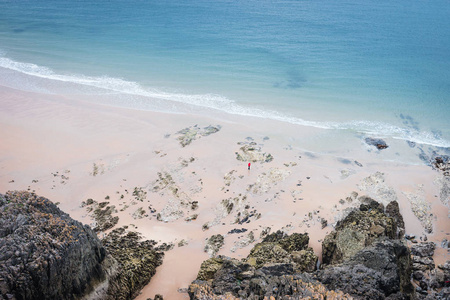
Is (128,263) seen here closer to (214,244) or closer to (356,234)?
(214,244)

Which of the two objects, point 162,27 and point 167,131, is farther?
point 162,27

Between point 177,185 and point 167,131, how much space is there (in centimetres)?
644

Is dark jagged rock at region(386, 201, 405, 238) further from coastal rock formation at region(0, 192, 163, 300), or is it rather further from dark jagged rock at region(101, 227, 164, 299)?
coastal rock formation at region(0, 192, 163, 300)

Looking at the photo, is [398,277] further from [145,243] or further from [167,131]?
[167,131]

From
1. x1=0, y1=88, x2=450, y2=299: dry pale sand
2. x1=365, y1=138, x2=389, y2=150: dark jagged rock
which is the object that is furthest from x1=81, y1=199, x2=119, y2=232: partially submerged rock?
x1=365, y1=138, x2=389, y2=150: dark jagged rock

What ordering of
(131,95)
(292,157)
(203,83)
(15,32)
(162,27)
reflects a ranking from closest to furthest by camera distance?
(292,157) < (131,95) < (203,83) < (15,32) < (162,27)

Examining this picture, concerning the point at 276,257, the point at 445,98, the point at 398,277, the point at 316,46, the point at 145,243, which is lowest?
the point at 145,243

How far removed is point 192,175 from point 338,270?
10.3m

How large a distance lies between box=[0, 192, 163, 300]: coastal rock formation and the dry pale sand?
139 cm

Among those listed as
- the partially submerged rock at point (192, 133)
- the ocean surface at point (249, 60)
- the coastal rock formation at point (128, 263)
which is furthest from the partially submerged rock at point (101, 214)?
the ocean surface at point (249, 60)

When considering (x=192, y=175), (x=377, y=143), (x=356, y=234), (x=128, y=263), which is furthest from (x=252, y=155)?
(x=128, y=263)

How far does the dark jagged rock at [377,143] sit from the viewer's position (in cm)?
2202

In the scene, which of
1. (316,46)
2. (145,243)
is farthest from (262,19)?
(145,243)

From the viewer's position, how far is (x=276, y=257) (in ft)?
36.2
